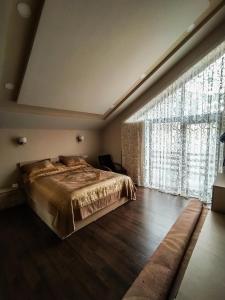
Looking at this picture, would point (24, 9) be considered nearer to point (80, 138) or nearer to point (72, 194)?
point (72, 194)

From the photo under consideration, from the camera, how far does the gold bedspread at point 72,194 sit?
226cm

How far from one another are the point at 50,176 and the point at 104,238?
69.2 inches

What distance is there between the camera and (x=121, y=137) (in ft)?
15.4

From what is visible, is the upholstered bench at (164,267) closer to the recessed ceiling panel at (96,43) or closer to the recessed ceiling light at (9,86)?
the recessed ceiling panel at (96,43)

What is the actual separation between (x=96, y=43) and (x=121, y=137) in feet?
9.13

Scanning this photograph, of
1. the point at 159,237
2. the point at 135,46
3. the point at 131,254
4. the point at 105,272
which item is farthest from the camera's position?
the point at 135,46

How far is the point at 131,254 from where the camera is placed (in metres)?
1.92

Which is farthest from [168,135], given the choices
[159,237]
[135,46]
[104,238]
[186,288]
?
[186,288]

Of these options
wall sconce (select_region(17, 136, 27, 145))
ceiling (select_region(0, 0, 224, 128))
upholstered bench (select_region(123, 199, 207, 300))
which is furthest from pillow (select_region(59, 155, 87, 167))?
upholstered bench (select_region(123, 199, 207, 300))

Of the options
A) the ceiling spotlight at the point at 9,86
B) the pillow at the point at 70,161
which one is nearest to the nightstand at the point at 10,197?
the pillow at the point at 70,161

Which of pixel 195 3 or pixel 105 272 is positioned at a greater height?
pixel 195 3

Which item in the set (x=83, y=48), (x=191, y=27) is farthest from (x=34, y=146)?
(x=191, y=27)

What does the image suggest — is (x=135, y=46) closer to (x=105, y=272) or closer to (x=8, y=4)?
(x=8, y=4)

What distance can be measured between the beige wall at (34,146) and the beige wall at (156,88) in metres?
0.68
